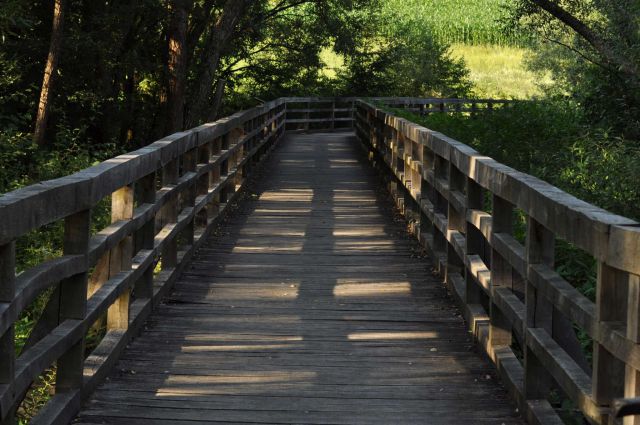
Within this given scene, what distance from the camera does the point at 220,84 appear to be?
2631 centimetres

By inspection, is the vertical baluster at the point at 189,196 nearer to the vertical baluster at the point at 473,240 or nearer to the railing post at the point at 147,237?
the railing post at the point at 147,237

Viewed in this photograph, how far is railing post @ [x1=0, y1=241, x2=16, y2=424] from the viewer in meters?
3.75

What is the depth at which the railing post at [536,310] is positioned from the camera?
15.8 ft

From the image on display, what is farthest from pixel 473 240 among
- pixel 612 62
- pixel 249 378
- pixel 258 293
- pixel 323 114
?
pixel 323 114

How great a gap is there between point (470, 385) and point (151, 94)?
875 inches

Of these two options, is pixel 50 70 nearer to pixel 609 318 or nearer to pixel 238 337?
pixel 238 337

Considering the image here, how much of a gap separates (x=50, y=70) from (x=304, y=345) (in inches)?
577

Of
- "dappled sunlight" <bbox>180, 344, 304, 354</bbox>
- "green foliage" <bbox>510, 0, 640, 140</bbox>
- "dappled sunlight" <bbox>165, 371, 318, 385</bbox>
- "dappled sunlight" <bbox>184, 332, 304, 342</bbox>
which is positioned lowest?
"dappled sunlight" <bbox>165, 371, 318, 385</bbox>

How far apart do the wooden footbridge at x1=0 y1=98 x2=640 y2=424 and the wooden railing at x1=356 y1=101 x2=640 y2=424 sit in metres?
0.01

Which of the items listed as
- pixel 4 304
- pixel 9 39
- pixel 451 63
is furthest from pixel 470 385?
pixel 451 63

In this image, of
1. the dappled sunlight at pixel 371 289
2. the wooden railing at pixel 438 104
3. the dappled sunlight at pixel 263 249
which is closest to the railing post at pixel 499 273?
the dappled sunlight at pixel 371 289

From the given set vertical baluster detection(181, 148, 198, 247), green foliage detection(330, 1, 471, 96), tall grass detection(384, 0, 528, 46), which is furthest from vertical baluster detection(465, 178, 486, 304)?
tall grass detection(384, 0, 528, 46)

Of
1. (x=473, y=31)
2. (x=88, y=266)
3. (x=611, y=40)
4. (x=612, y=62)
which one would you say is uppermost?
(x=473, y=31)

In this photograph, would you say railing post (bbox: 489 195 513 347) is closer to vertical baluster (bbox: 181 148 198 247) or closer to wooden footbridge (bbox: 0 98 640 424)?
wooden footbridge (bbox: 0 98 640 424)
